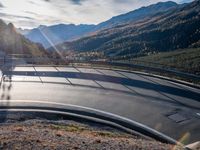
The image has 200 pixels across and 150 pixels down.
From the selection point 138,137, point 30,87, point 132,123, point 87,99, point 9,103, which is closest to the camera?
point 138,137

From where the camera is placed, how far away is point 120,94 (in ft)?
80.3

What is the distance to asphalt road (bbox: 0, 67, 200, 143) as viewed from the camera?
1831 centimetres

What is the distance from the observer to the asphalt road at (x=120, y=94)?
60.1ft

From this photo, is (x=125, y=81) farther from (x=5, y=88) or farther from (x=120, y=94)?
(x=5, y=88)

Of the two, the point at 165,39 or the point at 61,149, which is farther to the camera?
the point at 165,39

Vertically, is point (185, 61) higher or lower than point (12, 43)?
lower

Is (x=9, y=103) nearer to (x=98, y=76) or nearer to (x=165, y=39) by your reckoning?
(x=98, y=76)

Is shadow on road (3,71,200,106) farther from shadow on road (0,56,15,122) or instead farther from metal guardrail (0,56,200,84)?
metal guardrail (0,56,200,84)

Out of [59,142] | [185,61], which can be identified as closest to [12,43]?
[185,61]

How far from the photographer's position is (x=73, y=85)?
1101 inches

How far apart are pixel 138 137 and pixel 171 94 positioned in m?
8.90

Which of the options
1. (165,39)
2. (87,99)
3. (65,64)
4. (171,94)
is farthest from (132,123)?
(165,39)

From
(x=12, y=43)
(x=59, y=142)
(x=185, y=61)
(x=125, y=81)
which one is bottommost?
(x=59, y=142)

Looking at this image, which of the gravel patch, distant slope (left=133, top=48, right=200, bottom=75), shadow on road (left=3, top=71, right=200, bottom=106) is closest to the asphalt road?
shadow on road (left=3, top=71, right=200, bottom=106)
